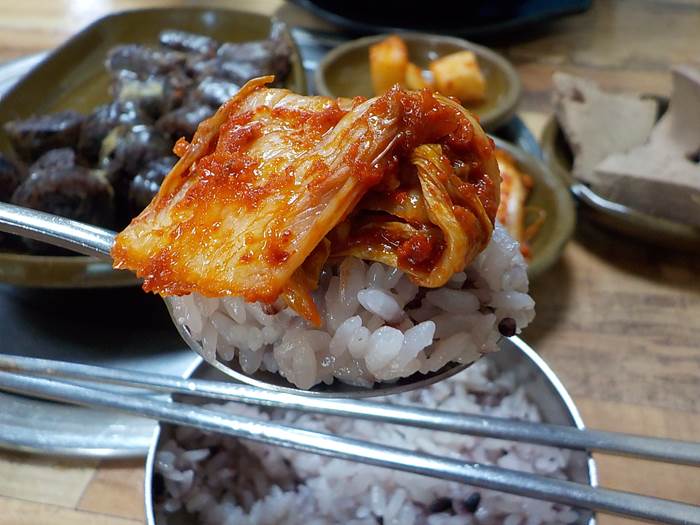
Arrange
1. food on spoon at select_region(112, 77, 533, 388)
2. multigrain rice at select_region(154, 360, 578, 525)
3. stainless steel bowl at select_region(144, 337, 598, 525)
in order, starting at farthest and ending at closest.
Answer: multigrain rice at select_region(154, 360, 578, 525)
stainless steel bowl at select_region(144, 337, 598, 525)
food on spoon at select_region(112, 77, 533, 388)

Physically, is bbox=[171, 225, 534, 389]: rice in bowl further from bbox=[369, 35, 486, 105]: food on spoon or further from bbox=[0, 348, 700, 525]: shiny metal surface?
bbox=[369, 35, 486, 105]: food on spoon

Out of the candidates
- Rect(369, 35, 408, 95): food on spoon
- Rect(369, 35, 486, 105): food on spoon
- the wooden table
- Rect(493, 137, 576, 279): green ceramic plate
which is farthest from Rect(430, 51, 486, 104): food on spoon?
Rect(493, 137, 576, 279): green ceramic plate

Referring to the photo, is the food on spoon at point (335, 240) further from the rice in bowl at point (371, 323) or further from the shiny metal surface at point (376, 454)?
the shiny metal surface at point (376, 454)

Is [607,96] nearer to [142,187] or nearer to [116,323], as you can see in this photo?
[142,187]

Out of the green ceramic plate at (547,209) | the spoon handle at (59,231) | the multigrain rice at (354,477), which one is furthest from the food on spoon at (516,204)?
the spoon handle at (59,231)

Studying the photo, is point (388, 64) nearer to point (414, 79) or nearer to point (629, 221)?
point (414, 79)

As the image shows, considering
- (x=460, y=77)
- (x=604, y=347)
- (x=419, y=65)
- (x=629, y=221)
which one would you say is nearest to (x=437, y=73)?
(x=460, y=77)
